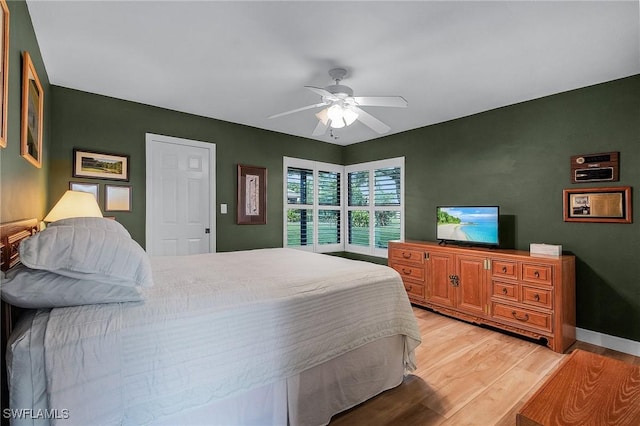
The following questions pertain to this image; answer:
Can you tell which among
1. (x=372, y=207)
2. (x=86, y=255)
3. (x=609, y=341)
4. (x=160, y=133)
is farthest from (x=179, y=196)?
(x=609, y=341)

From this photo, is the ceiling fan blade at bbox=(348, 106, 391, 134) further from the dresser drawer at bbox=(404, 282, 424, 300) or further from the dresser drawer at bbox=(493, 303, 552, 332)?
the dresser drawer at bbox=(493, 303, 552, 332)

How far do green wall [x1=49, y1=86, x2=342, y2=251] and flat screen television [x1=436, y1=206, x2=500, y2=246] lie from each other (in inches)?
91.6

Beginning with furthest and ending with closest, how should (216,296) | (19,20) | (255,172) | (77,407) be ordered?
(255,172)
(19,20)
(216,296)
(77,407)

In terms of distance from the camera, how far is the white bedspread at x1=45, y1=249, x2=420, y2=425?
109 centimetres

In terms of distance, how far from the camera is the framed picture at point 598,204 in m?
2.75

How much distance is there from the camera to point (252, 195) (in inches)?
173

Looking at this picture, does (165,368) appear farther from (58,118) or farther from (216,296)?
(58,118)

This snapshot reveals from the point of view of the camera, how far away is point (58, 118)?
3059 millimetres

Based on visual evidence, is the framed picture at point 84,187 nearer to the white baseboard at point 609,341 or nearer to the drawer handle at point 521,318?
the drawer handle at point 521,318

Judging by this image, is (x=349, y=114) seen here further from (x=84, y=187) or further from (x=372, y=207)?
(x=84, y=187)

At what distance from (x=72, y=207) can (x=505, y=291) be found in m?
4.03

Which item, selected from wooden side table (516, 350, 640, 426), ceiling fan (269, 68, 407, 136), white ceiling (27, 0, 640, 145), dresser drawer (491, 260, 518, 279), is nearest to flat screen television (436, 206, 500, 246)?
dresser drawer (491, 260, 518, 279)

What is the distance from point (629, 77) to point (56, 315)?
14.4ft

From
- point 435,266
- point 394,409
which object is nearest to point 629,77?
point 435,266
